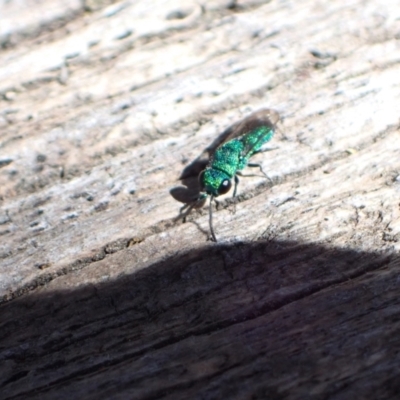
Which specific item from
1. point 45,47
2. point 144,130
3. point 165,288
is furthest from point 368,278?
point 45,47

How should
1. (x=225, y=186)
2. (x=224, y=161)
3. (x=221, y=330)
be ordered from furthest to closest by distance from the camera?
(x=224, y=161)
(x=225, y=186)
(x=221, y=330)

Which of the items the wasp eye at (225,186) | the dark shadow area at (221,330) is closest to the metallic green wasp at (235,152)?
the wasp eye at (225,186)

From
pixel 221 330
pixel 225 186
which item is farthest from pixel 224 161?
pixel 221 330

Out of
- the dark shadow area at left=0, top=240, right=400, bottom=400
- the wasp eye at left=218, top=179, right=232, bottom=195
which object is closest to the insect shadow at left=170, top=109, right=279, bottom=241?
the wasp eye at left=218, top=179, right=232, bottom=195

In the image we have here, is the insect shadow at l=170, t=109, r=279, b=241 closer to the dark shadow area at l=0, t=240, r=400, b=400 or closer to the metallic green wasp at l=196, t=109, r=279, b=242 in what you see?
the metallic green wasp at l=196, t=109, r=279, b=242

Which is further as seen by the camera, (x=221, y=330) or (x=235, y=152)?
(x=235, y=152)

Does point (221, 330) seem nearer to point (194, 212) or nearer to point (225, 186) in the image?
point (194, 212)
